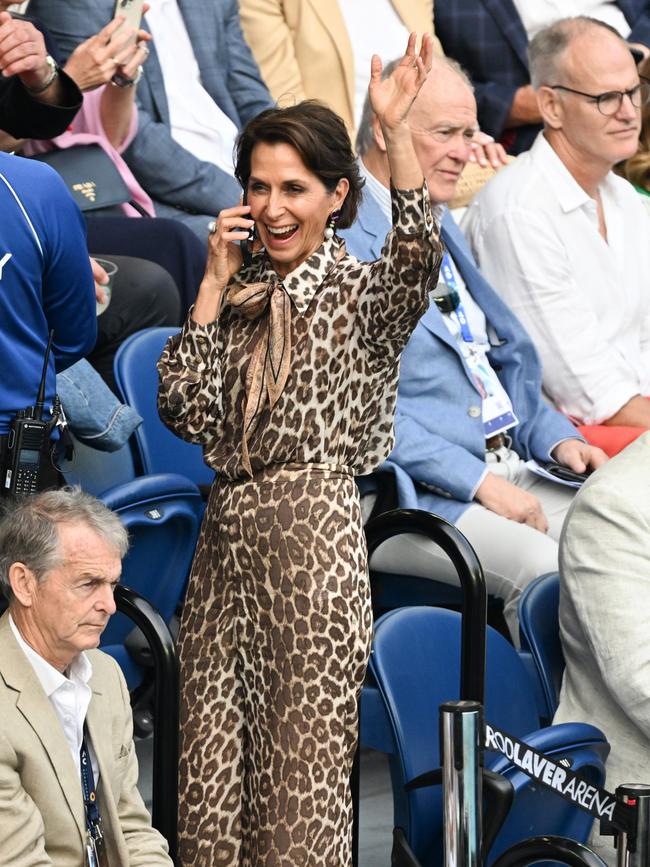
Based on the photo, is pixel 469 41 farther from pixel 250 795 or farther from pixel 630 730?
pixel 250 795

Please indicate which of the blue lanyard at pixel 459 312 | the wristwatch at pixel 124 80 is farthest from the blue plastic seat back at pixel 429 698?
the wristwatch at pixel 124 80

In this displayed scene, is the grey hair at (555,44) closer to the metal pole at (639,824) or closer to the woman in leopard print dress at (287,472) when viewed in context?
the woman in leopard print dress at (287,472)

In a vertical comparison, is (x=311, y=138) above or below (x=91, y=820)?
above

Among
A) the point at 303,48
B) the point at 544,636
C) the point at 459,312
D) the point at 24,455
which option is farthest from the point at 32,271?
the point at 303,48

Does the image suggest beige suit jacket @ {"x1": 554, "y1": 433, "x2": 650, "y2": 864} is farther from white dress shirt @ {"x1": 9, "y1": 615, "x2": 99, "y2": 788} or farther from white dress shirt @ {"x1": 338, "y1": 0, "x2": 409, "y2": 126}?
white dress shirt @ {"x1": 338, "y1": 0, "x2": 409, "y2": 126}

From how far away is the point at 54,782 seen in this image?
8.57 feet

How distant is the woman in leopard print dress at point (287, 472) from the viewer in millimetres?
2877

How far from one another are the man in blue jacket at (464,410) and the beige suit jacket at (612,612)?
573 mm

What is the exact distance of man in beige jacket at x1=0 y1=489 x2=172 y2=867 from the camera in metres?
2.61

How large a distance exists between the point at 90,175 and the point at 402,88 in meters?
2.09

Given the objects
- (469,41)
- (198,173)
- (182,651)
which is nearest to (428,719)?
(182,651)

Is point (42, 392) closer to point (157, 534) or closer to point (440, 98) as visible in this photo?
point (157, 534)

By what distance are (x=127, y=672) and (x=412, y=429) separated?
1.09 meters

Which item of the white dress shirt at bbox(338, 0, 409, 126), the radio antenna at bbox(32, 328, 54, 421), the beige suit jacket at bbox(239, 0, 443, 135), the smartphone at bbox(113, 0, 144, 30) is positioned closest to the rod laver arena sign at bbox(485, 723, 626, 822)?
the radio antenna at bbox(32, 328, 54, 421)
